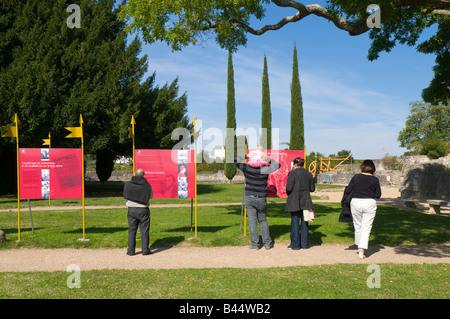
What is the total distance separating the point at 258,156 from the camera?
7773 millimetres

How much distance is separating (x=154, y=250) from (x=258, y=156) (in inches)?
121

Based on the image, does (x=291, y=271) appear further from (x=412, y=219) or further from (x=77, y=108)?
(x=77, y=108)

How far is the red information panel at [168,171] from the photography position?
8531 mm

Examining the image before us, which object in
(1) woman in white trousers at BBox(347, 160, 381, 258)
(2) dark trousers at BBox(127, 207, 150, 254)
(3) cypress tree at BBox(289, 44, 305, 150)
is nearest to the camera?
(1) woman in white trousers at BBox(347, 160, 381, 258)

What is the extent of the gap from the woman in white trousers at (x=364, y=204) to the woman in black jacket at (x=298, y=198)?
0.94 m

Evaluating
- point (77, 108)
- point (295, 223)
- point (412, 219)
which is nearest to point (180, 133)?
point (77, 108)

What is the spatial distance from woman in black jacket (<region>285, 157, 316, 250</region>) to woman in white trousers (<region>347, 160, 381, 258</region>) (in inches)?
37.0

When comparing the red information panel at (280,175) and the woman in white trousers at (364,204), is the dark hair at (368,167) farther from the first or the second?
the red information panel at (280,175)

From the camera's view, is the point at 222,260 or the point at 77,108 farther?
the point at 77,108

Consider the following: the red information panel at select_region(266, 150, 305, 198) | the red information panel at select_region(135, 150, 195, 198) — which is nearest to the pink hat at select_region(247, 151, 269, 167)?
the red information panel at select_region(266, 150, 305, 198)

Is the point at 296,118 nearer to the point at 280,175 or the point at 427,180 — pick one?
the point at 427,180

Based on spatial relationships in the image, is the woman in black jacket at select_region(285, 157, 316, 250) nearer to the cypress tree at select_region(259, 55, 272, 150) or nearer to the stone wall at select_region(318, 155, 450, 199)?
the stone wall at select_region(318, 155, 450, 199)

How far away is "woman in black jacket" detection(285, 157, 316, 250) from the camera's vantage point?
7672 mm

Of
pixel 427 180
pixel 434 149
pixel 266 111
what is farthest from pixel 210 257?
pixel 434 149
